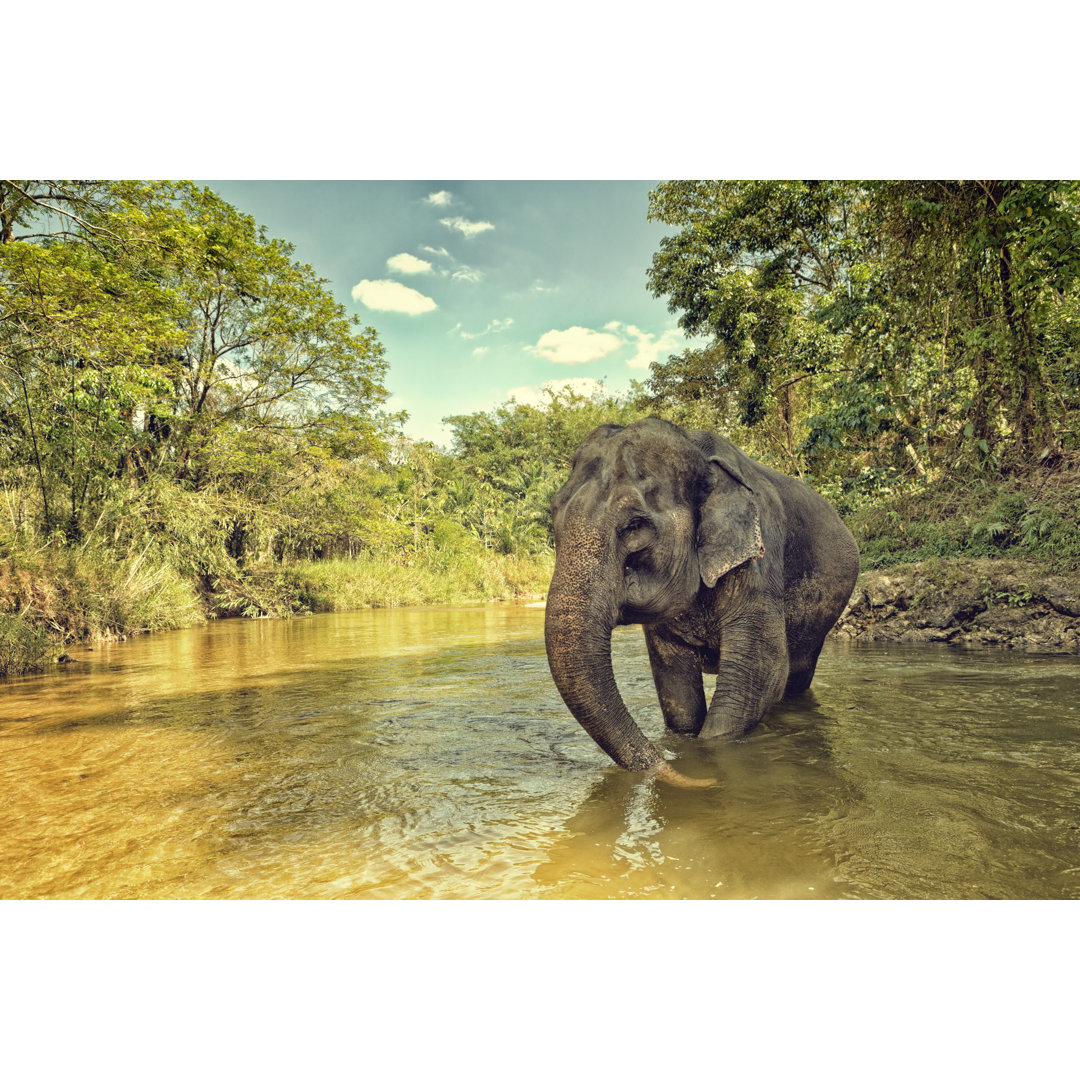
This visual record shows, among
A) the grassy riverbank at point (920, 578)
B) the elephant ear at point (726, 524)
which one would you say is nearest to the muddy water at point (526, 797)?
the elephant ear at point (726, 524)

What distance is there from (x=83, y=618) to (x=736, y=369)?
40.9 feet

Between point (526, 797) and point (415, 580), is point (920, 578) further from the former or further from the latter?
point (415, 580)

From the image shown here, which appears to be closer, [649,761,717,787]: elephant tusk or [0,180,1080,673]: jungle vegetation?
[649,761,717,787]: elephant tusk

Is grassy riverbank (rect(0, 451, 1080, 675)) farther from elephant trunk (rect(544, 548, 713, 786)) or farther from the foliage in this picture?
elephant trunk (rect(544, 548, 713, 786))

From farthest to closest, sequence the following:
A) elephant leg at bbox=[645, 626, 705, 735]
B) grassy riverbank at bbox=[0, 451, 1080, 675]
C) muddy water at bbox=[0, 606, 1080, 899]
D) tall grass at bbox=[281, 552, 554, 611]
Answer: tall grass at bbox=[281, 552, 554, 611]
grassy riverbank at bbox=[0, 451, 1080, 675]
elephant leg at bbox=[645, 626, 705, 735]
muddy water at bbox=[0, 606, 1080, 899]

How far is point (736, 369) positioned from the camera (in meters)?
15.7

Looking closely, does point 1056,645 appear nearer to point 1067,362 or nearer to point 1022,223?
point 1067,362

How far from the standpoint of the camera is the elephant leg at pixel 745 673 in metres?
3.70

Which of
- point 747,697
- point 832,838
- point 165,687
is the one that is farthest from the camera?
point 165,687

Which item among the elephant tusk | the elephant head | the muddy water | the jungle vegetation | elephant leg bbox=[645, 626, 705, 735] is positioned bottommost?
the muddy water

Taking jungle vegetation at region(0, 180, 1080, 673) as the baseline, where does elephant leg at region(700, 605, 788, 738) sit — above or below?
below

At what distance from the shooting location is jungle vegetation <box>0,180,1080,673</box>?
8.77 meters

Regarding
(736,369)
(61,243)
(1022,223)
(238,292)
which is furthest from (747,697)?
(238,292)

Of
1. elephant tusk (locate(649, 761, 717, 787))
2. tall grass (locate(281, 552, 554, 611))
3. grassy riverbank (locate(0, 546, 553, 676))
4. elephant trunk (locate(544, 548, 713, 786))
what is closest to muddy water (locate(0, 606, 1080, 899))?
elephant tusk (locate(649, 761, 717, 787))
